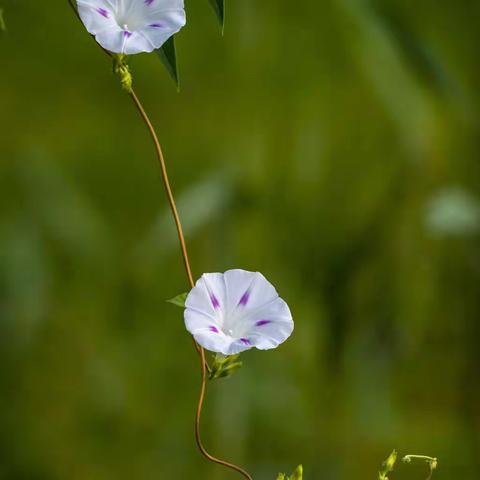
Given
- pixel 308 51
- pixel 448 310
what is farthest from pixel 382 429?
pixel 308 51

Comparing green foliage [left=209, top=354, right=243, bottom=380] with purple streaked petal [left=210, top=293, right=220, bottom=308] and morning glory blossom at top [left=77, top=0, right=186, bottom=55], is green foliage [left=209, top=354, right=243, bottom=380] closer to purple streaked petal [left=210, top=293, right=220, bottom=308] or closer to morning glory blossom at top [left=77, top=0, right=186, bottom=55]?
purple streaked petal [left=210, top=293, right=220, bottom=308]

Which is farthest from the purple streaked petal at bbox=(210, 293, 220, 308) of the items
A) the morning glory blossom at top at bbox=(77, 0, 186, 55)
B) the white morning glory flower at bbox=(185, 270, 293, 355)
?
the morning glory blossom at top at bbox=(77, 0, 186, 55)

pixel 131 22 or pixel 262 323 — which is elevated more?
pixel 131 22

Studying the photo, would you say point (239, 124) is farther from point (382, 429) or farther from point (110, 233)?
point (382, 429)

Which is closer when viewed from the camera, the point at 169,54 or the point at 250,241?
the point at 169,54

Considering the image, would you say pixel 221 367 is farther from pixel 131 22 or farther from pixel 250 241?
pixel 250 241

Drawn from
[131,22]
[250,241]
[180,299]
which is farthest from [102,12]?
[250,241]

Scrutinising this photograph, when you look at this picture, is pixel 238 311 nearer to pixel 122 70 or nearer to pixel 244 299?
pixel 244 299

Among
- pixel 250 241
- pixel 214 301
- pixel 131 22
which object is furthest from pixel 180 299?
pixel 250 241
